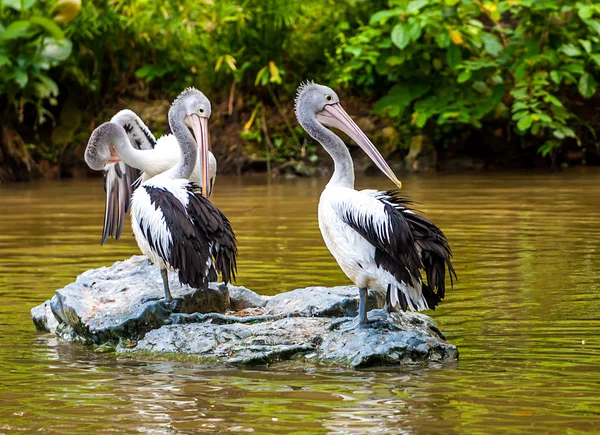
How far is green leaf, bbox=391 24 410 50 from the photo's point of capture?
15422 mm

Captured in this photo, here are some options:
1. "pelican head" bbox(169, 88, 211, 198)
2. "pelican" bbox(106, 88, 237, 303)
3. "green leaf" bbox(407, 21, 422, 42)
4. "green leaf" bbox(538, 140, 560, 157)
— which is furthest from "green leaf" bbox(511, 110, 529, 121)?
"pelican" bbox(106, 88, 237, 303)

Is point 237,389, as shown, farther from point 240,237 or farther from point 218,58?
point 218,58

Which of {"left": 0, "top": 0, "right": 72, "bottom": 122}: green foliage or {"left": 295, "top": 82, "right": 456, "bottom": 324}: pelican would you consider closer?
{"left": 295, "top": 82, "right": 456, "bottom": 324}: pelican

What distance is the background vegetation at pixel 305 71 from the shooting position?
1584 centimetres

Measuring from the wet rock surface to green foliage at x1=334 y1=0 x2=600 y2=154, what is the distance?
9.81 meters

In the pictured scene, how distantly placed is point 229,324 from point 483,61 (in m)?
11.2

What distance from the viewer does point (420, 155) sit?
17172 mm

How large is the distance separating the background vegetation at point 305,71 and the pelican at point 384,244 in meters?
10.4

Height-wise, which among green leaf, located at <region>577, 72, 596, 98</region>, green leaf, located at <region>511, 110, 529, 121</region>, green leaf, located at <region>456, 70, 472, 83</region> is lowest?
green leaf, located at <region>511, 110, 529, 121</region>

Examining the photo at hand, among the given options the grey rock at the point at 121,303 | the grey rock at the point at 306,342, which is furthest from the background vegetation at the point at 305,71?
the grey rock at the point at 306,342

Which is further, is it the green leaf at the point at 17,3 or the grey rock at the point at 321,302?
the green leaf at the point at 17,3

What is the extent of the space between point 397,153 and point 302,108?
1165 centimetres

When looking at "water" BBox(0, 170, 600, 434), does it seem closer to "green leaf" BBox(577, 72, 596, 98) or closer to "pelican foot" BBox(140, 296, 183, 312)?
"pelican foot" BBox(140, 296, 183, 312)

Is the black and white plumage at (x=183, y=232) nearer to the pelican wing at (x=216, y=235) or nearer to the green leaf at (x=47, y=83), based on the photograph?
the pelican wing at (x=216, y=235)
